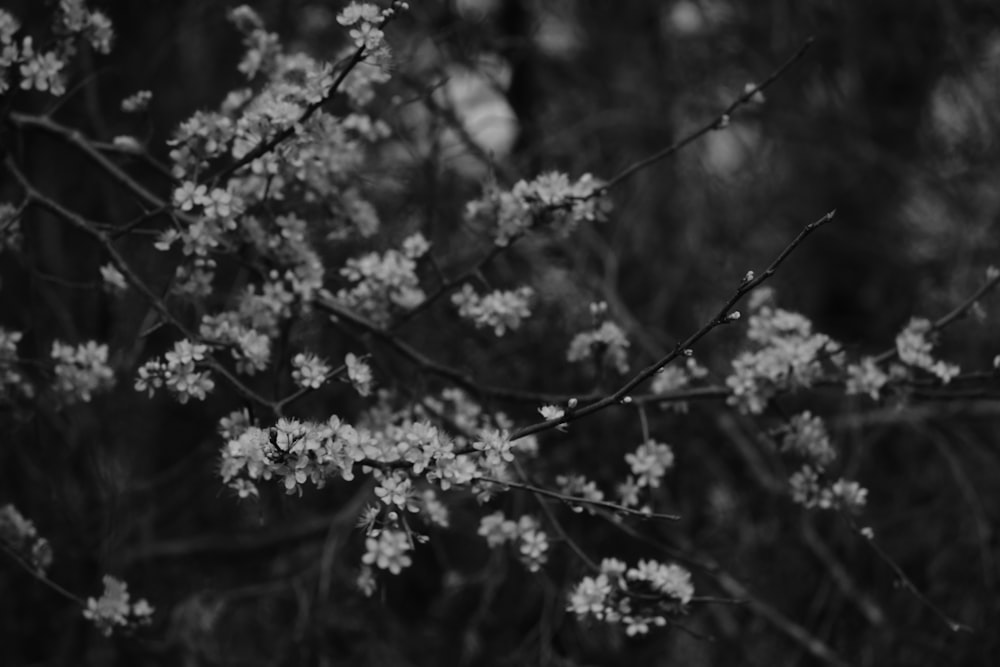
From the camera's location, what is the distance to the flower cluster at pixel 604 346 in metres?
2.81

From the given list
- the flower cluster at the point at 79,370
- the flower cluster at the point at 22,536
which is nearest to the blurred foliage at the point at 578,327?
the flower cluster at the point at 79,370

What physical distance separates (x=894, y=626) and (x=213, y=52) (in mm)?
4797

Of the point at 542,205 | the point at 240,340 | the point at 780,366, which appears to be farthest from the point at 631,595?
the point at 240,340

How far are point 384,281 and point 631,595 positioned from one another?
3.20 feet

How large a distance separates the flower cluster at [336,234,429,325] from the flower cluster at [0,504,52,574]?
3.17 ft

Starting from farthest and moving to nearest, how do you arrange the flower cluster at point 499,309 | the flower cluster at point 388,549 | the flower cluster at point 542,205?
1. the flower cluster at point 499,309
2. the flower cluster at point 542,205
3. the flower cluster at point 388,549

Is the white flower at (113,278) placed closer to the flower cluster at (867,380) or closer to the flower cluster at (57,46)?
the flower cluster at (57,46)

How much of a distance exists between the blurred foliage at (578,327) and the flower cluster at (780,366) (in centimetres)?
15

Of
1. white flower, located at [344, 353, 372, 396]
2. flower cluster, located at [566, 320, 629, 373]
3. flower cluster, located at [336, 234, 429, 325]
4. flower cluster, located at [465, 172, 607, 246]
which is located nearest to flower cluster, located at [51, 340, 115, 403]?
flower cluster, located at [336, 234, 429, 325]

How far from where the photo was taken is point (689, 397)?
2.73 m

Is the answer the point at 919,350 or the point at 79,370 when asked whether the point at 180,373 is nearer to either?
the point at 79,370

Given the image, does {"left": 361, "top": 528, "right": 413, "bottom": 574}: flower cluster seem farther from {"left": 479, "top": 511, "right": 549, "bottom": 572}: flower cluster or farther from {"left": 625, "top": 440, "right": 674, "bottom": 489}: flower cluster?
{"left": 625, "top": 440, "right": 674, "bottom": 489}: flower cluster

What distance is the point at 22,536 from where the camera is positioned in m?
2.79

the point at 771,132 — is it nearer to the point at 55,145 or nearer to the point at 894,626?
the point at 894,626
